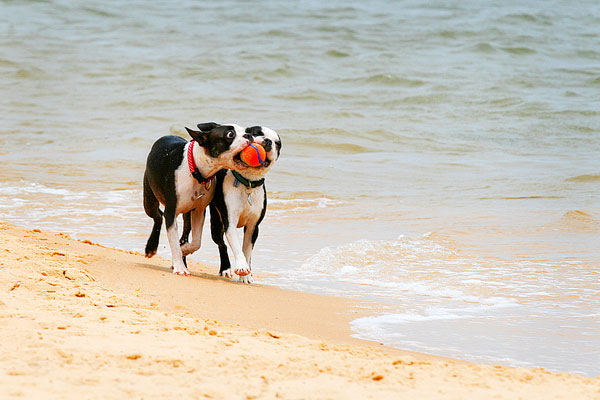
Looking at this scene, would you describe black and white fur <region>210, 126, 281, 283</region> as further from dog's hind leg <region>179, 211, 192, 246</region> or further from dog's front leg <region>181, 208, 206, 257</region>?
dog's hind leg <region>179, 211, 192, 246</region>

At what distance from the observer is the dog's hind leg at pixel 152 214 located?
6.58 m

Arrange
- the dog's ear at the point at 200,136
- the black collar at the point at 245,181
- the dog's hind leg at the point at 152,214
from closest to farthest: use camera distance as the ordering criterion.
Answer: the dog's ear at the point at 200,136 → the black collar at the point at 245,181 → the dog's hind leg at the point at 152,214

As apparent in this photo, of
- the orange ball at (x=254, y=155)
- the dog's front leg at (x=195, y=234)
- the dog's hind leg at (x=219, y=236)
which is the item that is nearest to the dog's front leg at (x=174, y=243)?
the dog's front leg at (x=195, y=234)

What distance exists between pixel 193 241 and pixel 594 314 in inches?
116

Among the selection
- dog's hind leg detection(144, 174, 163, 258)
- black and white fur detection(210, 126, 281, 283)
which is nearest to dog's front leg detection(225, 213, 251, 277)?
black and white fur detection(210, 126, 281, 283)

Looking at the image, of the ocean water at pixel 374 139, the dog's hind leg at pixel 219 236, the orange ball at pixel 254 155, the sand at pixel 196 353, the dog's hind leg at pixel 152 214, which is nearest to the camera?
the sand at pixel 196 353

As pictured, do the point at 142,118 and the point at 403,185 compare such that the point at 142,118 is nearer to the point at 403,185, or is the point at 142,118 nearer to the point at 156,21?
the point at 403,185

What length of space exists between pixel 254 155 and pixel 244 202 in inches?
18.2

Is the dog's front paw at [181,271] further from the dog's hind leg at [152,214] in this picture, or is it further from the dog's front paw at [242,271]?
the dog's hind leg at [152,214]

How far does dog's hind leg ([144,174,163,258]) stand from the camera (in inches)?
259

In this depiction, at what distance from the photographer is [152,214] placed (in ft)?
22.0

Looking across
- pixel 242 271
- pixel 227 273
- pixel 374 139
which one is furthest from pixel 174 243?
pixel 374 139

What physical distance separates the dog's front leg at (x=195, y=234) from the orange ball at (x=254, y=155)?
80 cm

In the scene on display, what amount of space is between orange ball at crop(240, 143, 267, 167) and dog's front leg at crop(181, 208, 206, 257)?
0.80 metres
